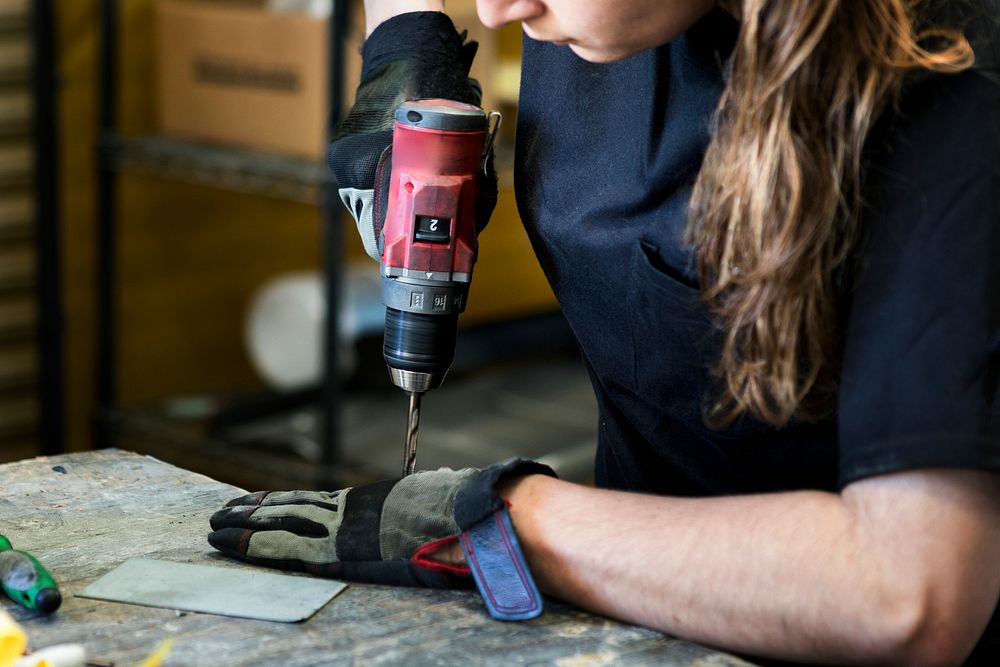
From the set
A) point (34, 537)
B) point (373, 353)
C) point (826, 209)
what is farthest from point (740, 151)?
point (373, 353)

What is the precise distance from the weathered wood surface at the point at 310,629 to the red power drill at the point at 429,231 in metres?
0.27

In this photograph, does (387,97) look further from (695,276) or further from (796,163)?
(796,163)

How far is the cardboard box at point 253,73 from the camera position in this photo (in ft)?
8.59

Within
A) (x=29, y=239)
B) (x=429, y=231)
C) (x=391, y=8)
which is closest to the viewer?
(x=429, y=231)

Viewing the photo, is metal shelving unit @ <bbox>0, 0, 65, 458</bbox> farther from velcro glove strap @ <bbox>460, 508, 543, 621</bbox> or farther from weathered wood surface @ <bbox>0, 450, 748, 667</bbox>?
velcro glove strap @ <bbox>460, 508, 543, 621</bbox>

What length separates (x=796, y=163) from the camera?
2.99 feet

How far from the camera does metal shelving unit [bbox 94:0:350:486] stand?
2.59 m

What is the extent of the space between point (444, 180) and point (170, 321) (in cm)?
210

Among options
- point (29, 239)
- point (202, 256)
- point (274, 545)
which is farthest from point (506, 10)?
point (202, 256)

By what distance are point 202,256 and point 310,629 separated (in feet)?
7.67

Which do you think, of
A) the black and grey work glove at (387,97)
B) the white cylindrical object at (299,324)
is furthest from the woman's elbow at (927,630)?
the white cylindrical object at (299,324)

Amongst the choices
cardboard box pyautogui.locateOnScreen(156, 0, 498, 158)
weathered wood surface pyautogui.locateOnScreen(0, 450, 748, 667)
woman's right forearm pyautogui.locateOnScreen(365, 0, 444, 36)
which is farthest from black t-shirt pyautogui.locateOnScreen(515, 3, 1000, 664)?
cardboard box pyautogui.locateOnScreen(156, 0, 498, 158)

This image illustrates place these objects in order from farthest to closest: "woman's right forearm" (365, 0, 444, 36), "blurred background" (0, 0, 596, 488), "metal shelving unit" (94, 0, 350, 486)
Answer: "blurred background" (0, 0, 596, 488) → "metal shelving unit" (94, 0, 350, 486) → "woman's right forearm" (365, 0, 444, 36)

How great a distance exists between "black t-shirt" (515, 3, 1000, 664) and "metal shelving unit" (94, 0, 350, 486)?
126cm
